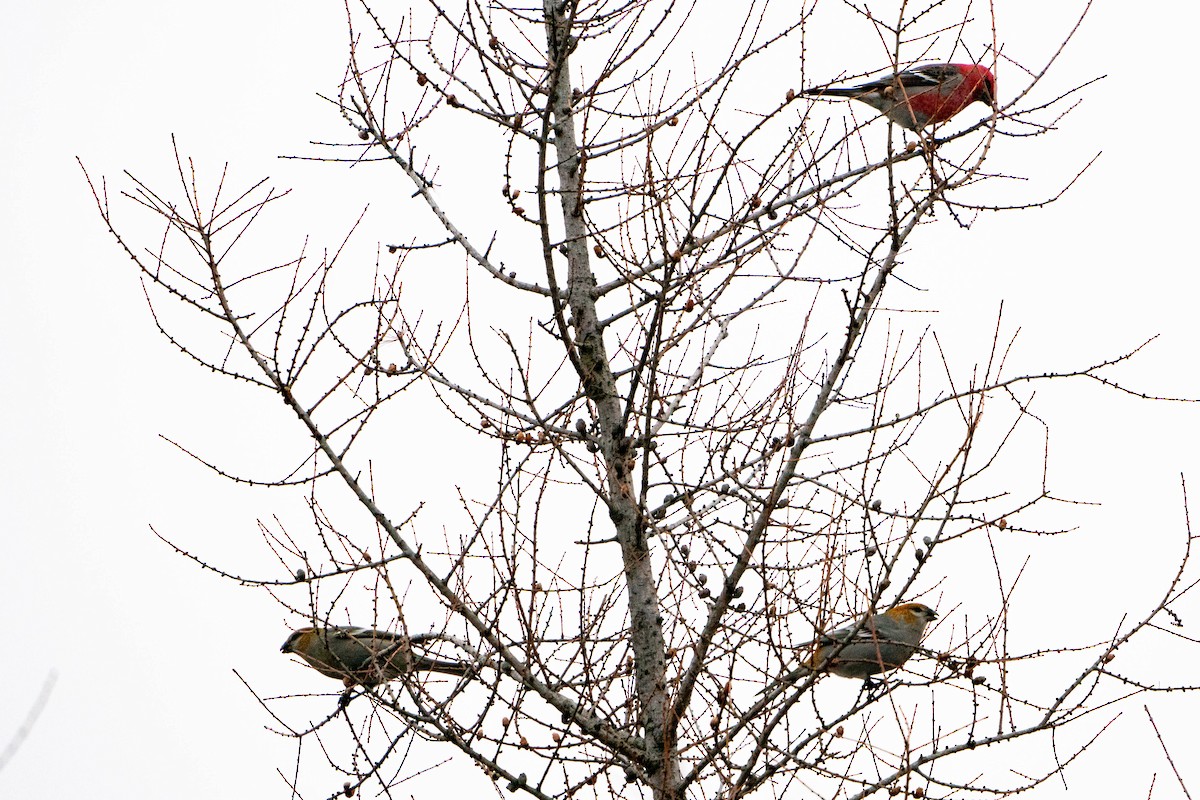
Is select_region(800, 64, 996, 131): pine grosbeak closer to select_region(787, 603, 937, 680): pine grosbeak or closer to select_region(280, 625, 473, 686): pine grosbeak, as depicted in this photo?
select_region(787, 603, 937, 680): pine grosbeak

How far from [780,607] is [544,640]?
3.03 feet

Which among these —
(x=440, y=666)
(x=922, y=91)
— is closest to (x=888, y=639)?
(x=440, y=666)

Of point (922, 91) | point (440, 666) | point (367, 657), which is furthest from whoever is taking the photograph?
point (922, 91)

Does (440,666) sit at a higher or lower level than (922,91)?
lower

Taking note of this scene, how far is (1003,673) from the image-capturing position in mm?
4680

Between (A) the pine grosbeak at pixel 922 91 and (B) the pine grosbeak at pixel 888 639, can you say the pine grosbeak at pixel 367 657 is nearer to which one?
(B) the pine grosbeak at pixel 888 639

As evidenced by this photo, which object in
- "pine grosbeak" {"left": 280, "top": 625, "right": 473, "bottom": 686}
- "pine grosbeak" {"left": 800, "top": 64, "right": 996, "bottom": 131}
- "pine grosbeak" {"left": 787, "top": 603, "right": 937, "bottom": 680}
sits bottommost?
"pine grosbeak" {"left": 280, "top": 625, "right": 473, "bottom": 686}

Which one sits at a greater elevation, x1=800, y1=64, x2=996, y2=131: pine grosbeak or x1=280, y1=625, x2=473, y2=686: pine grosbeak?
x1=800, y1=64, x2=996, y2=131: pine grosbeak


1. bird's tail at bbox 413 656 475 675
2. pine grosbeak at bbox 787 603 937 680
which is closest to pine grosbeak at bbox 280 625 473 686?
bird's tail at bbox 413 656 475 675

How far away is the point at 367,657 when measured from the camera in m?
6.39

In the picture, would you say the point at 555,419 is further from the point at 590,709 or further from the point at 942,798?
the point at 942,798

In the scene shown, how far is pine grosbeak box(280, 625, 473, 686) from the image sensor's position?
4750mm

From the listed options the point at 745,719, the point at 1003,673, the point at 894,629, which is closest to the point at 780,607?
the point at 745,719

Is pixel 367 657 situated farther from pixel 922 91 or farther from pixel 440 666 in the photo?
pixel 922 91
